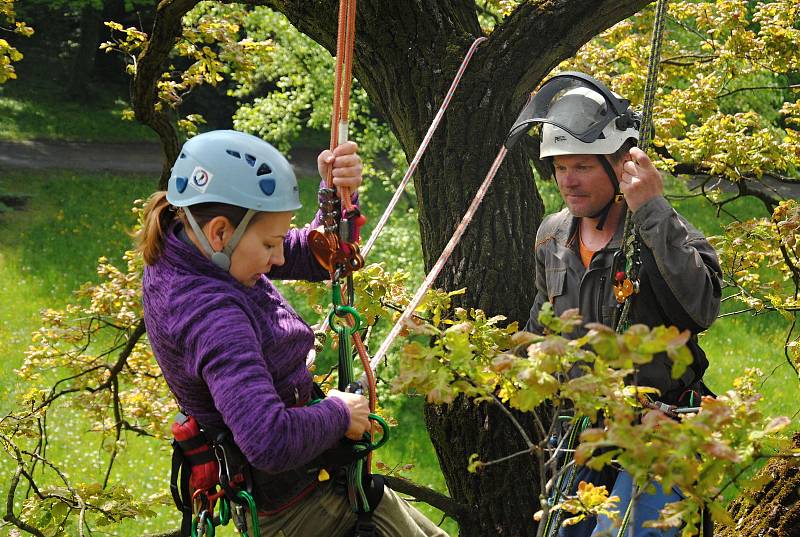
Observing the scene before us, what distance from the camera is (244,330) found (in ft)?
7.63

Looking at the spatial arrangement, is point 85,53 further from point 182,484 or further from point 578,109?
point 182,484

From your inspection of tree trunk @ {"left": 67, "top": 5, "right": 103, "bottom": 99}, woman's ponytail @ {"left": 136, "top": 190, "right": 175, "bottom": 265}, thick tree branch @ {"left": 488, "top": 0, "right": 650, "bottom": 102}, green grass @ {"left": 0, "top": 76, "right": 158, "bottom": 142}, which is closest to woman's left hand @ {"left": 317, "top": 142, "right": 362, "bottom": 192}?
woman's ponytail @ {"left": 136, "top": 190, "right": 175, "bottom": 265}

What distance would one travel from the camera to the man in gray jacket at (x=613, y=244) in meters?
2.83

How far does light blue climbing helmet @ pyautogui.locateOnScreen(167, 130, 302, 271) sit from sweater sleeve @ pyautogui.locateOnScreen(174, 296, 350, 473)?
0.20 metres

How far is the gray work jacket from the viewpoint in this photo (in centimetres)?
282

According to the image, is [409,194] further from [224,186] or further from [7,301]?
[224,186]

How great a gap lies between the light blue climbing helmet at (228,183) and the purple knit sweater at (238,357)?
0.28ft

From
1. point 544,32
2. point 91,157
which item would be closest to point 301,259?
point 544,32

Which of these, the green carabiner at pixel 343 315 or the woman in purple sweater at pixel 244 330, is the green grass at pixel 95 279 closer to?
the green carabiner at pixel 343 315

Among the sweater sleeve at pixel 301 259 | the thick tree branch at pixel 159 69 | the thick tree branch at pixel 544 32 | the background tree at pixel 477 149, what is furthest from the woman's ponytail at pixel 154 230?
the thick tree branch at pixel 159 69

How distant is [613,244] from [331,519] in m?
1.27

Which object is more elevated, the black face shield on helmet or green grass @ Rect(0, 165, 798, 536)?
the black face shield on helmet

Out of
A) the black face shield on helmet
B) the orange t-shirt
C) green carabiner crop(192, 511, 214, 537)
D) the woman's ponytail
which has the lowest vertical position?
Answer: green carabiner crop(192, 511, 214, 537)

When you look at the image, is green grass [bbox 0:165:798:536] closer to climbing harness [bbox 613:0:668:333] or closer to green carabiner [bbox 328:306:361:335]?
climbing harness [bbox 613:0:668:333]
